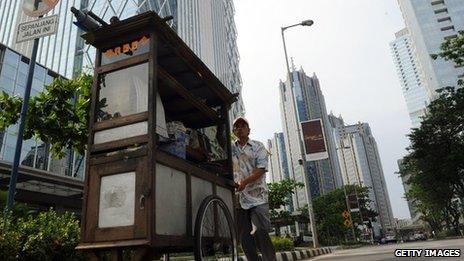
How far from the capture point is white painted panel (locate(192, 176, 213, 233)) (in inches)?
152

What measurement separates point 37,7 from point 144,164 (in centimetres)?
447

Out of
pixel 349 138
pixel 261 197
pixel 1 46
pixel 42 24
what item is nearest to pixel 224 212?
pixel 261 197

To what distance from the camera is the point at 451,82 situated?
2832 inches

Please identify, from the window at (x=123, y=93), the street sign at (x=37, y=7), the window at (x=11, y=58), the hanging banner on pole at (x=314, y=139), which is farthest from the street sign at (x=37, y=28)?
the window at (x=11, y=58)

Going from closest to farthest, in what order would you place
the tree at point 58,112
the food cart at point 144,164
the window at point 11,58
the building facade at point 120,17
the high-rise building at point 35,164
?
the food cart at point 144,164
the tree at point 58,112
the high-rise building at point 35,164
the window at point 11,58
the building facade at point 120,17

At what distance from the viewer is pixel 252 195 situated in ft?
13.3

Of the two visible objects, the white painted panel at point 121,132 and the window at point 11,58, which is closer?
the white painted panel at point 121,132

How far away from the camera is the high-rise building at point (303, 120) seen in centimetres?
4456

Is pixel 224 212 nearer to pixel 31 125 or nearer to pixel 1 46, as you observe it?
pixel 31 125

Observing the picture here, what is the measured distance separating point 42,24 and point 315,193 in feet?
251

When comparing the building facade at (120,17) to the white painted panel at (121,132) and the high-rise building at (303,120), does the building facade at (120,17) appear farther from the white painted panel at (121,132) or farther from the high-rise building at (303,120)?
the white painted panel at (121,132)

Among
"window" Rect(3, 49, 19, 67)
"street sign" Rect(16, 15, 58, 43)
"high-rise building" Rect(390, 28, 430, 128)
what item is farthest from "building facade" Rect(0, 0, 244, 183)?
"high-rise building" Rect(390, 28, 430, 128)

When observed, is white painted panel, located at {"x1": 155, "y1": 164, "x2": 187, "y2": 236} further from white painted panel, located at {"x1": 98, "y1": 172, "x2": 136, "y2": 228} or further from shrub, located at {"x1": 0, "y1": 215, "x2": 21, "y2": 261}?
shrub, located at {"x1": 0, "y1": 215, "x2": 21, "y2": 261}

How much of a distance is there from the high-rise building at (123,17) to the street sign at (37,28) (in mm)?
47082
